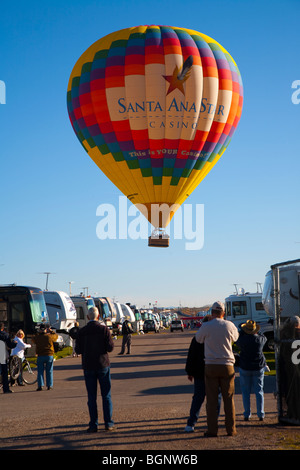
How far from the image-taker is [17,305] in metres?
30.6

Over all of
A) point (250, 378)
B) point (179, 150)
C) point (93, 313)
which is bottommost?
point (250, 378)

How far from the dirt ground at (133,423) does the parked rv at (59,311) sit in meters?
18.3

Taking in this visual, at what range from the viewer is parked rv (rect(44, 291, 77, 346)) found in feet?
121

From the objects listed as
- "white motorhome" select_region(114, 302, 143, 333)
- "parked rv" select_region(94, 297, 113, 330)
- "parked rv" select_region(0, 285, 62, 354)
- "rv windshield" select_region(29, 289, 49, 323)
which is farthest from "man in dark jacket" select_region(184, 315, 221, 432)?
"white motorhome" select_region(114, 302, 143, 333)

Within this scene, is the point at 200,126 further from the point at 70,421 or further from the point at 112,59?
the point at 70,421

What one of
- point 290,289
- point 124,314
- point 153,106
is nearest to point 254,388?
point 290,289

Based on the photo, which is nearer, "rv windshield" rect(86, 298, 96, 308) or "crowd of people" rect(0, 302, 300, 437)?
"crowd of people" rect(0, 302, 300, 437)

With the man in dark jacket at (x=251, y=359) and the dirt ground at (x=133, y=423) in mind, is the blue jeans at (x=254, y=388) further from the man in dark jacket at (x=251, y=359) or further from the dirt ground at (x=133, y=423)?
the dirt ground at (x=133, y=423)

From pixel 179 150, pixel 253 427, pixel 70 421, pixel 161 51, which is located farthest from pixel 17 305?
pixel 253 427

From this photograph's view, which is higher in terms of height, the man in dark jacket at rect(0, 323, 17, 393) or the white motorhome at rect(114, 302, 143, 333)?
the white motorhome at rect(114, 302, 143, 333)

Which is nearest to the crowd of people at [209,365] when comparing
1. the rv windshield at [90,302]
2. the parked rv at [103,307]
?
the rv windshield at [90,302]

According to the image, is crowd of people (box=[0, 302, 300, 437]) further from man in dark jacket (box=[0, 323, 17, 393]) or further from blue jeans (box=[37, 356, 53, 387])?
man in dark jacket (box=[0, 323, 17, 393])

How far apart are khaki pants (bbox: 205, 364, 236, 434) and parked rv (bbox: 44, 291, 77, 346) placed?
1068 inches
